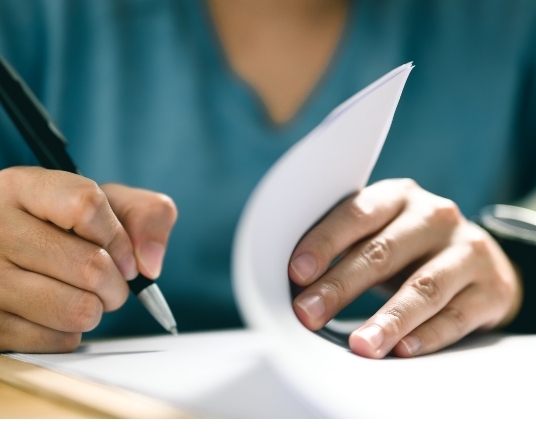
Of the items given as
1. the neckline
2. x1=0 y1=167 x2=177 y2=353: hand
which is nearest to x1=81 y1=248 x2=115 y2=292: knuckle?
x1=0 y1=167 x2=177 y2=353: hand

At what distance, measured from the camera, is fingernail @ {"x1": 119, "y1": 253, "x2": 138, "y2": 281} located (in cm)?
22

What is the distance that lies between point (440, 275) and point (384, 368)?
8 centimetres

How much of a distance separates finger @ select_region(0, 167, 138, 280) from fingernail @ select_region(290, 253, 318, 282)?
0.07 meters

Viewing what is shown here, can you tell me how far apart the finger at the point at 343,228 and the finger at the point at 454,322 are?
0.05 m

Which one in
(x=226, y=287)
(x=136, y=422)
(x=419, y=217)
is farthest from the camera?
(x=226, y=287)

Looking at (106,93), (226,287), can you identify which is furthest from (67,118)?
(226,287)

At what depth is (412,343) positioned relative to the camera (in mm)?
211

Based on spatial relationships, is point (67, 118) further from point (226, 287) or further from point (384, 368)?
point (384, 368)

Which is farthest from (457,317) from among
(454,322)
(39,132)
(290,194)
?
(39,132)

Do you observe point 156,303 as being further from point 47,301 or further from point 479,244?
point 479,244

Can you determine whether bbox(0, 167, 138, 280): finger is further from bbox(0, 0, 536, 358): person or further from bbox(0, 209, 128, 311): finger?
bbox(0, 0, 536, 358): person

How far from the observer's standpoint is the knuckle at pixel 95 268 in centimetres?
20

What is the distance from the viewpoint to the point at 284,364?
0.59ft

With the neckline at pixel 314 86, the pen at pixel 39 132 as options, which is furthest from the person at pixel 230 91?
the pen at pixel 39 132
